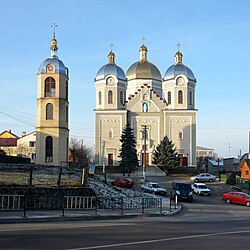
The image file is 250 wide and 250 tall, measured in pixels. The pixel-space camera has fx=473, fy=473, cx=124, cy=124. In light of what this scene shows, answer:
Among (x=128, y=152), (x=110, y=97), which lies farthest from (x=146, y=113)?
(x=128, y=152)

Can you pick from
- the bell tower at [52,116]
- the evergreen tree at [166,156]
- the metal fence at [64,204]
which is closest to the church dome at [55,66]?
the bell tower at [52,116]

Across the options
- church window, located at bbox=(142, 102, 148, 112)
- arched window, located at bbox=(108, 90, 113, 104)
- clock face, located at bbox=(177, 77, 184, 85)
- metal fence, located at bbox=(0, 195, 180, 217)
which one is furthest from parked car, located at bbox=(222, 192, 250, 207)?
arched window, located at bbox=(108, 90, 113, 104)

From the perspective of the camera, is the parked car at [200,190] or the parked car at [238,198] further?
the parked car at [200,190]

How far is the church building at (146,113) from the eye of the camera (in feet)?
241

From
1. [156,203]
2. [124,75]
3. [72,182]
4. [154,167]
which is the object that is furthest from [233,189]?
[124,75]

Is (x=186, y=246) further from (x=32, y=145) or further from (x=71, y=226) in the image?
(x=32, y=145)

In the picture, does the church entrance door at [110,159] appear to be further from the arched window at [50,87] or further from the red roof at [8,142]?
the red roof at [8,142]

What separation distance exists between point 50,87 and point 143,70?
1395 inches

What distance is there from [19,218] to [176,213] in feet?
35.8

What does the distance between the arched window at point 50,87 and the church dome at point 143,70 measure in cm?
3449

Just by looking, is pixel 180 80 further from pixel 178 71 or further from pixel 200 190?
pixel 200 190

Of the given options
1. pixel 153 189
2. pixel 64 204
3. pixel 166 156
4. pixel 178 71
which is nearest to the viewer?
pixel 64 204

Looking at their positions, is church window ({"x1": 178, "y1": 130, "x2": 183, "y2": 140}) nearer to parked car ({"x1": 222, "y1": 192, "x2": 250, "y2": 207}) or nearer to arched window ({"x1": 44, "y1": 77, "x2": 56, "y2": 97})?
arched window ({"x1": 44, "y1": 77, "x2": 56, "y2": 97})

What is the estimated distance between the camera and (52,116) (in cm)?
4453
